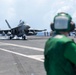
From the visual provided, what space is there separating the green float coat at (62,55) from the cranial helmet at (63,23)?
9 cm

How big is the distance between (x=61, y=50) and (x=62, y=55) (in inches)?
2.0

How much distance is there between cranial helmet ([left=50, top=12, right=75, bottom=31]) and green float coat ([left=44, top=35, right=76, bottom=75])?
0.09 metres

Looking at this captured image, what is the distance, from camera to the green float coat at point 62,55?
10.3ft

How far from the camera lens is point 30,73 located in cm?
1280

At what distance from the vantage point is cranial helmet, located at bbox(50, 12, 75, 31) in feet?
10.7

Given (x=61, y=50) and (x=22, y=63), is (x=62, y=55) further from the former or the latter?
(x=22, y=63)

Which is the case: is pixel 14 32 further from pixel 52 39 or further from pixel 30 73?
pixel 52 39

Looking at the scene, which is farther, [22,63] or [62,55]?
[22,63]

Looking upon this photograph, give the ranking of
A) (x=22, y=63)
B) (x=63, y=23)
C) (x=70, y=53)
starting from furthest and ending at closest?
1. (x=22, y=63)
2. (x=63, y=23)
3. (x=70, y=53)

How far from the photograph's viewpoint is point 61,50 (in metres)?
3.17

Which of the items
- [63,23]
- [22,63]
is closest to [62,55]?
[63,23]

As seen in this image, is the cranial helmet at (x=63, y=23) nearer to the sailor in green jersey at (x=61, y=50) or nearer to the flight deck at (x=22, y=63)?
the sailor in green jersey at (x=61, y=50)

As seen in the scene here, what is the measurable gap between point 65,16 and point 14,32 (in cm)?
6108

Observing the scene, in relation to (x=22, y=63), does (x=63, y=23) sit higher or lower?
higher
